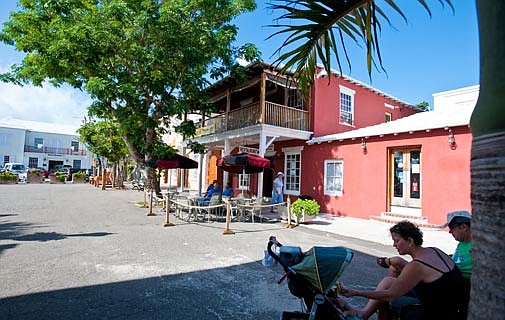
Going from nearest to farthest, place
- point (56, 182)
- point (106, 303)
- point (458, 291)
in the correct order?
point (458, 291), point (106, 303), point (56, 182)

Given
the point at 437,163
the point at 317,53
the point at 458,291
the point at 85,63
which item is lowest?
→ the point at 458,291

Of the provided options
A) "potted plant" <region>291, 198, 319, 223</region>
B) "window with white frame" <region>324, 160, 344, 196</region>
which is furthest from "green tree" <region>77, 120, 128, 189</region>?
"potted plant" <region>291, 198, 319, 223</region>

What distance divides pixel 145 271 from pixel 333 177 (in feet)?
28.9

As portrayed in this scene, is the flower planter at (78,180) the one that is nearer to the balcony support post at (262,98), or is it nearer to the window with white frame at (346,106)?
the balcony support post at (262,98)

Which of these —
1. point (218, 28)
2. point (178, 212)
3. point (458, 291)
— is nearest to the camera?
point (458, 291)

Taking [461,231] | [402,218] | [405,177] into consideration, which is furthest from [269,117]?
[461,231]

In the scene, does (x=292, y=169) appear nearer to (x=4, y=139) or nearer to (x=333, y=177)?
(x=333, y=177)

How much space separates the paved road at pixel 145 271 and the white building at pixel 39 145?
41.7 meters

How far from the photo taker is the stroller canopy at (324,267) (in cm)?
215

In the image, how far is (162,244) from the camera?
6.35 meters

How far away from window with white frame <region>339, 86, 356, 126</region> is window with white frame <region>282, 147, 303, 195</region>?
289 cm

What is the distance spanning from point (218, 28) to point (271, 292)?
459 inches

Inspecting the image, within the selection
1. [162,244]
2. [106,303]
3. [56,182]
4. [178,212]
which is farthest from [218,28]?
[56,182]

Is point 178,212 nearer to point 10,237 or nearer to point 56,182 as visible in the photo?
point 10,237
